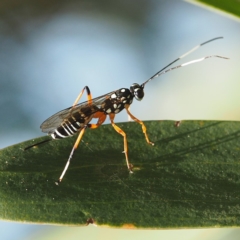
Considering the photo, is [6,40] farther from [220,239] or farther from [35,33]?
[220,239]

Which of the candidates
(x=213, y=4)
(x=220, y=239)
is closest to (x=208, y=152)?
(x=213, y=4)

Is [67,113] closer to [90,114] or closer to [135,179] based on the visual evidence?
[90,114]

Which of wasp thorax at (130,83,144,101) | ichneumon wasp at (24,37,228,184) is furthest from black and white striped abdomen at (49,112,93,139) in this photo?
wasp thorax at (130,83,144,101)

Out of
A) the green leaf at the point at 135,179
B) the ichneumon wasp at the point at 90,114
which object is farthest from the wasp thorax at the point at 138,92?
the green leaf at the point at 135,179

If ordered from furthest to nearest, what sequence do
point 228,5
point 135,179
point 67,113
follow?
1. point 67,113
2. point 135,179
3. point 228,5

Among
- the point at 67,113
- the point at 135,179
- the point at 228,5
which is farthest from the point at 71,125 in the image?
the point at 228,5

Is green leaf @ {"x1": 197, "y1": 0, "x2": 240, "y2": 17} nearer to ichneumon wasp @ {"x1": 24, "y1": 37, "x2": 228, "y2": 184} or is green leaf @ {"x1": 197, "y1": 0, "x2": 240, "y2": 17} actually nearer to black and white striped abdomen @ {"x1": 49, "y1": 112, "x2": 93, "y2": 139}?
ichneumon wasp @ {"x1": 24, "y1": 37, "x2": 228, "y2": 184}
